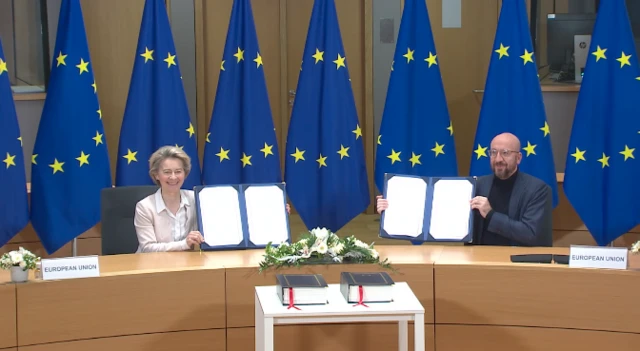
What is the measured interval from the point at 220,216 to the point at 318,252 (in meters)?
0.58

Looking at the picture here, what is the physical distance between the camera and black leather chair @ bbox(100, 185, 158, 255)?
4.16 m

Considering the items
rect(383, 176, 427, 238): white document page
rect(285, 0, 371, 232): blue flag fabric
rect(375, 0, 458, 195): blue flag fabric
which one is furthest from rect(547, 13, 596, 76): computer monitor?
rect(383, 176, 427, 238): white document page

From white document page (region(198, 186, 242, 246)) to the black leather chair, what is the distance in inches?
17.7

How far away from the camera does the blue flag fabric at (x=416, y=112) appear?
5305 mm

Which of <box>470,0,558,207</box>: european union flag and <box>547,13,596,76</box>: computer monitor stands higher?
<box>547,13,596,76</box>: computer monitor

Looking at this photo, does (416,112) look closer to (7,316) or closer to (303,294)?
(303,294)

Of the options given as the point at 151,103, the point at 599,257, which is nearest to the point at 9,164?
the point at 151,103

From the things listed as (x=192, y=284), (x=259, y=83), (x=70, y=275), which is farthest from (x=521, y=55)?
(x=70, y=275)

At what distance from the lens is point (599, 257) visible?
345cm

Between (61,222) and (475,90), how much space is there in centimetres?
372

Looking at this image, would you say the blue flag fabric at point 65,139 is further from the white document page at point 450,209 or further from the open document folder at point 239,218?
the white document page at point 450,209

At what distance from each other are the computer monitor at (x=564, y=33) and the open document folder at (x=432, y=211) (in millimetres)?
2558

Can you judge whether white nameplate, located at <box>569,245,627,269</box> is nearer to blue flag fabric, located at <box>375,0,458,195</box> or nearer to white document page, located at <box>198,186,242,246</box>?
white document page, located at <box>198,186,242,246</box>

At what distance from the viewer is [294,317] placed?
3.02 metres
